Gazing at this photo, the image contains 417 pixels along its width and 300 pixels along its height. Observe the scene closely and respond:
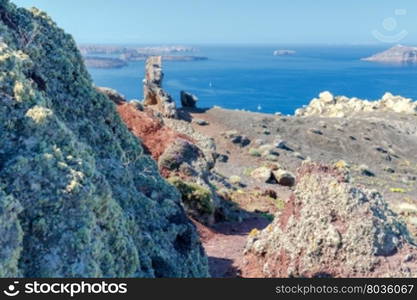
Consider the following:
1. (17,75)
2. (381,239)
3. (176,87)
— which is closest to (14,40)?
(17,75)

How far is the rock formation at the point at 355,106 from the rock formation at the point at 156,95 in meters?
33.5

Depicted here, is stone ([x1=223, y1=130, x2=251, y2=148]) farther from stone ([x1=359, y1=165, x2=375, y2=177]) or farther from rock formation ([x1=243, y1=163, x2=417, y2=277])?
rock formation ([x1=243, y1=163, x2=417, y2=277])

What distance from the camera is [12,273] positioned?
4469 millimetres

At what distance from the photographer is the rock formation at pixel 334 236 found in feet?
Answer: 30.8

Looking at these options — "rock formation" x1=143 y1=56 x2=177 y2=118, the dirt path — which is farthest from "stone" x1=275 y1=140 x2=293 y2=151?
the dirt path

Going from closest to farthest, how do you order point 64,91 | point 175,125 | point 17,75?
1. point 17,75
2. point 64,91
3. point 175,125

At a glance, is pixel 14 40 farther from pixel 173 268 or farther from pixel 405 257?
pixel 405 257

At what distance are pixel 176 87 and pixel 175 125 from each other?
101 meters

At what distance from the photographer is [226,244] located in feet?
51.7

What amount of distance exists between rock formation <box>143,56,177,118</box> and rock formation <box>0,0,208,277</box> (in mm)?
33360

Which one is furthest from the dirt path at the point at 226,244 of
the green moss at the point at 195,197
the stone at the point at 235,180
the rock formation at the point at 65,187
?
the stone at the point at 235,180

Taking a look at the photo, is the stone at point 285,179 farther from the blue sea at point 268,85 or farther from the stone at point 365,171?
Answer: the blue sea at point 268,85

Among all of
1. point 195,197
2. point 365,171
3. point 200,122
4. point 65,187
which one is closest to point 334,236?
point 65,187

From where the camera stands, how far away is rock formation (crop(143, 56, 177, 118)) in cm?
4234
